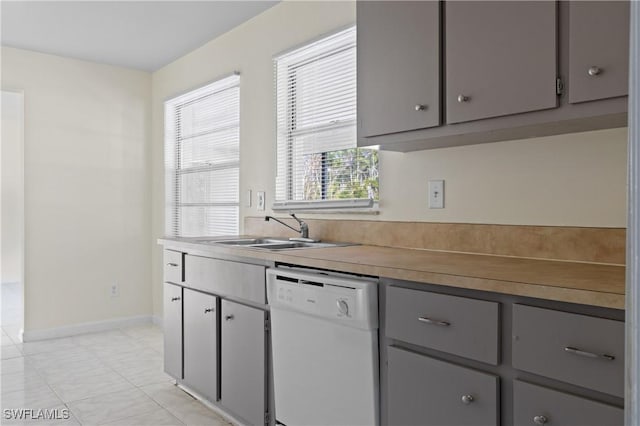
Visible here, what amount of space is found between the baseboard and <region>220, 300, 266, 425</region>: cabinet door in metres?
2.46

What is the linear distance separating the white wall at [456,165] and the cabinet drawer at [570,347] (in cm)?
66

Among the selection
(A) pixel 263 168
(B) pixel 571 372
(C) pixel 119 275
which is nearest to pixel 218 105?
(A) pixel 263 168

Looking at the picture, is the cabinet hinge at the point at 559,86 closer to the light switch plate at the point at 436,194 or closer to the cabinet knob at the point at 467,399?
the light switch plate at the point at 436,194

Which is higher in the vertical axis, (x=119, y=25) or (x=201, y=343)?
(x=119, y=25)

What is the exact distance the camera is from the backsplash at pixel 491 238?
66.6 inches

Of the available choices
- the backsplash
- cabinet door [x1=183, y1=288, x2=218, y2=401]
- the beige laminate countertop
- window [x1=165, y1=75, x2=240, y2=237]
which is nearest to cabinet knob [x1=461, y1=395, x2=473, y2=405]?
the beige laminate countertop

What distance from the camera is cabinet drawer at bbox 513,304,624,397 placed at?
3.56 feet

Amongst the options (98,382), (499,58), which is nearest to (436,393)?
(499,58)

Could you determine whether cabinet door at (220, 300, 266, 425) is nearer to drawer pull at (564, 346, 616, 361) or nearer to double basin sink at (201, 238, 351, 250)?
A: double basin sink at (201, 238, 351, 250)

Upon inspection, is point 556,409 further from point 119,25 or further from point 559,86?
point 119,25

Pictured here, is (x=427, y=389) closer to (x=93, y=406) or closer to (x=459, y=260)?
(x=459, y=260)

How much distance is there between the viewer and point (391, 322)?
1611mm

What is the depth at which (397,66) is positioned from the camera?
2.00 meters

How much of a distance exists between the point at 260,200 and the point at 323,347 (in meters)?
1.66
